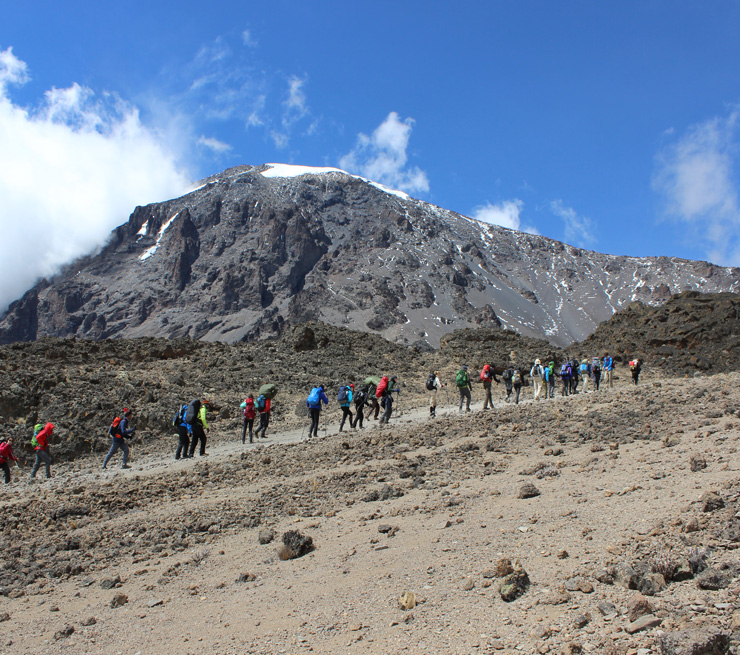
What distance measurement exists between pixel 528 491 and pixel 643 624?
377 centimetres

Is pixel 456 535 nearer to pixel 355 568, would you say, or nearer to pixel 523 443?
pixel 355 568

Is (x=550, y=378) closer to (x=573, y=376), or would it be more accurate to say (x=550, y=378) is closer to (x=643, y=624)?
(x=573, y=376)

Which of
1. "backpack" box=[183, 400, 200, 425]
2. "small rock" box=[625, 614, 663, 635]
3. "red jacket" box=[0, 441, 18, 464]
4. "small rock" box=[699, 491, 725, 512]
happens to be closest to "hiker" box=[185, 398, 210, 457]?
"backpack" box=[183, 400, 200, 425]

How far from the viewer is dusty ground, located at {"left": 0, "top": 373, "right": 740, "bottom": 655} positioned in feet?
13.7

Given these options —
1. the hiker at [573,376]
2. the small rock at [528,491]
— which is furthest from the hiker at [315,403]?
the hiker at [573,376]

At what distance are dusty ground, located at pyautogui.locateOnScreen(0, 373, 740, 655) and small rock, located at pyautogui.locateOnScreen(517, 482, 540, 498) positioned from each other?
4.5 inches

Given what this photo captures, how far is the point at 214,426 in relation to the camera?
72.0ft

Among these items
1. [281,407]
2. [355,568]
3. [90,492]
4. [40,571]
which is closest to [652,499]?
[355,568]

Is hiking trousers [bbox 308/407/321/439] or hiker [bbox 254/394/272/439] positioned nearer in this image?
hiking trousers [bbox 308/407/321/439]

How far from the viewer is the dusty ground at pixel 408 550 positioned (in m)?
4.18

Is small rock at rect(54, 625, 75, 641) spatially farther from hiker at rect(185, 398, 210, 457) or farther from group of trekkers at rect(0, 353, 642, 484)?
hiker at rect(185, 398, 210, 457)

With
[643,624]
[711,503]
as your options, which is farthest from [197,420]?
[643,624]

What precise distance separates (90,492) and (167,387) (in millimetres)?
14111

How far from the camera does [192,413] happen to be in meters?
16.2
